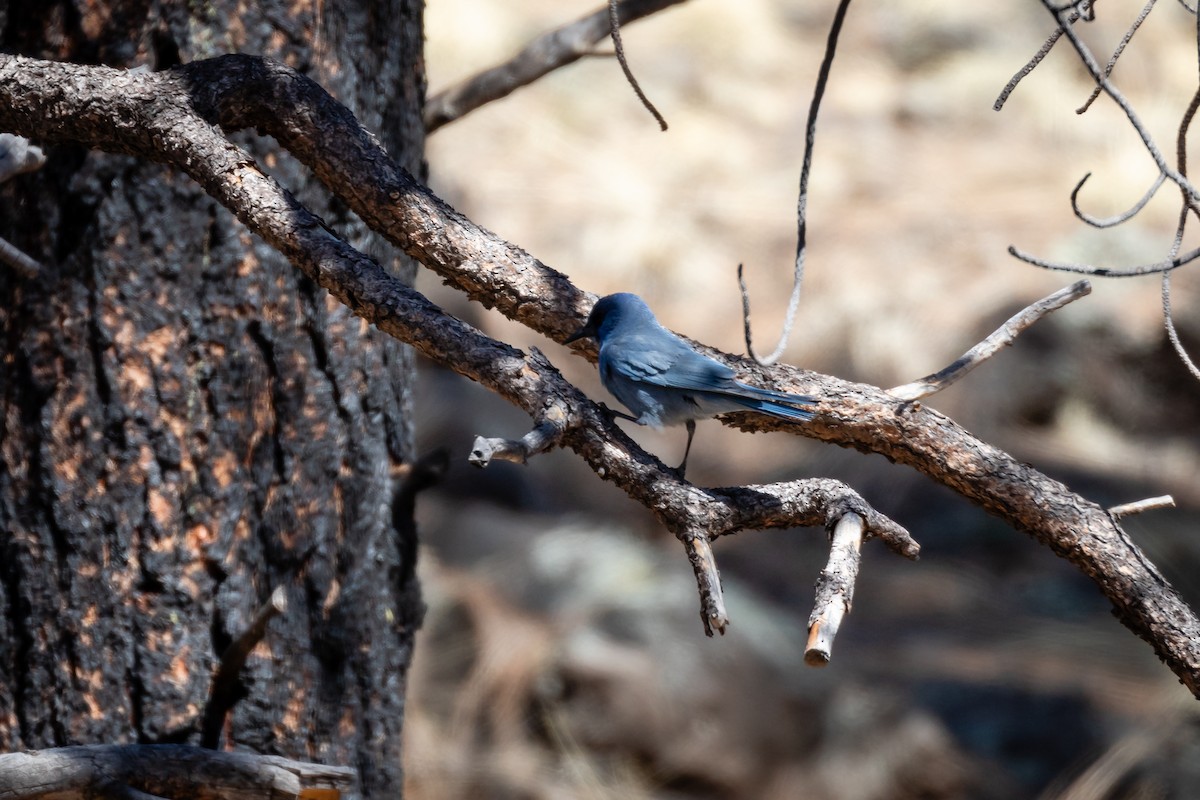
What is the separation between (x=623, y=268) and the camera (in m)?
9.81

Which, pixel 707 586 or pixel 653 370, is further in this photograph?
pixel 653 370

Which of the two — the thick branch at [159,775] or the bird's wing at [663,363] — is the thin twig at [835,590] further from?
the thick branch at [159,775]

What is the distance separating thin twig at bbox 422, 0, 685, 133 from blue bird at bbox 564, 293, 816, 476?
84 centimetres

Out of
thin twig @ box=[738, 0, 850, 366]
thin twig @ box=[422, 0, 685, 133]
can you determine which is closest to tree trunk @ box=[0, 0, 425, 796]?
thin twig @ box=[422, 0, 685, 133]

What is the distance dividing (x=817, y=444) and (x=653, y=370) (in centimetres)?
555

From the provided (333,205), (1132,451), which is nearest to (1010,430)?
(1132,451)

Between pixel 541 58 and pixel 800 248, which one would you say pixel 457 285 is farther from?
pixel 541 58

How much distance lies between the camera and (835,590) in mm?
1664

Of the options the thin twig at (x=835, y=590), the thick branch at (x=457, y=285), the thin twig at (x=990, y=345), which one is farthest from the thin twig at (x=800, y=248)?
the thin twig at (x=835, y=590)

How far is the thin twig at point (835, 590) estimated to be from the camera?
155 cm

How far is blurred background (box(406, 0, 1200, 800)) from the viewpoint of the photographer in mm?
5355

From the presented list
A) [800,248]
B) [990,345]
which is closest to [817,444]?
[800,248]

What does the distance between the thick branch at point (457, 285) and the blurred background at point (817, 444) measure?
2.52ft

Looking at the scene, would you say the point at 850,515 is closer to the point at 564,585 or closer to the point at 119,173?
the point at 119,173
